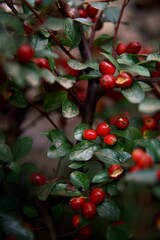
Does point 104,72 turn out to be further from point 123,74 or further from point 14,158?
point 14,158

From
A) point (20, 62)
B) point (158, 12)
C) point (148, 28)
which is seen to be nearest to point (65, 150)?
point (20, 62)

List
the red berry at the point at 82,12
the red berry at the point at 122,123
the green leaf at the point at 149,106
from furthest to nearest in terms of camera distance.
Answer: the red berry at the point at 82,12 < the red berry at the point at 122,123 < the green leaf at the point at 149,106

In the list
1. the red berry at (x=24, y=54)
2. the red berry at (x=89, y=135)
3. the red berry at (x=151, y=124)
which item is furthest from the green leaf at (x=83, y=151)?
the red berry at (x=24, y=54)

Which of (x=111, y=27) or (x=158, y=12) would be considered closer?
(x=111, y=27)

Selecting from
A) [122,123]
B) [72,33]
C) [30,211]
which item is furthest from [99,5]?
[30,211]

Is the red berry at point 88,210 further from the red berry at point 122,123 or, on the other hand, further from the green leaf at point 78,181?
the red berry at point 122,123
